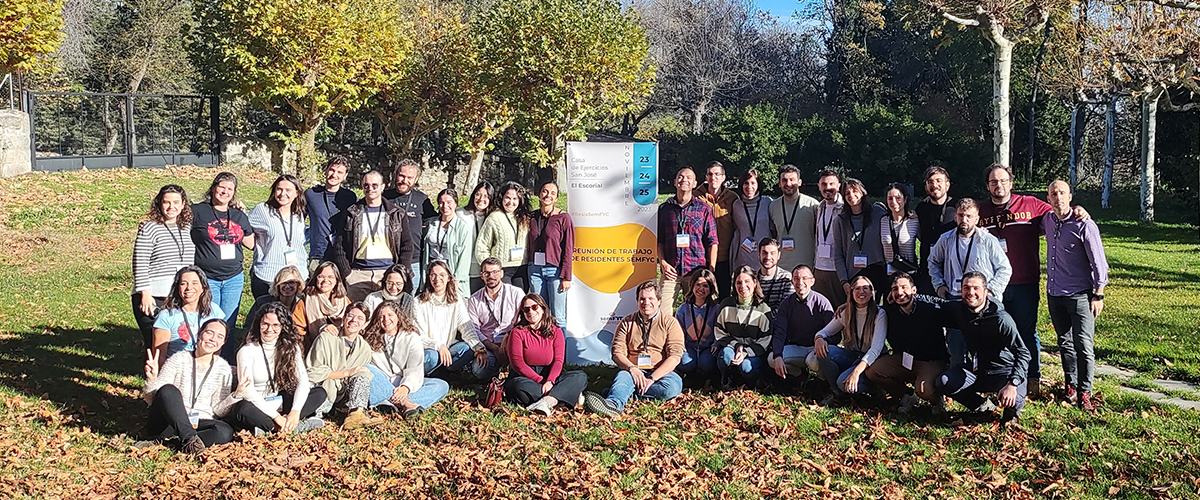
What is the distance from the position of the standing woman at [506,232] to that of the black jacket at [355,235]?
2.11 ft

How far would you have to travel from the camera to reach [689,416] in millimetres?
6512

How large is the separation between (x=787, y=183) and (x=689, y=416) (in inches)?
87.4

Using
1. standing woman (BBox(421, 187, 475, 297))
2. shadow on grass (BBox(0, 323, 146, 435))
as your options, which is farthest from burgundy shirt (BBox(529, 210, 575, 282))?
shadow on grass (BBox(0, 323, 146, 435))

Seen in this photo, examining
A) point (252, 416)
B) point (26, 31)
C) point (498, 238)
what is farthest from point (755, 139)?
point (252, 416)

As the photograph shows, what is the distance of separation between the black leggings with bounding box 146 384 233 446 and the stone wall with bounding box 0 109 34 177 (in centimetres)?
1533

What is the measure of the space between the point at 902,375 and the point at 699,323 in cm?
154

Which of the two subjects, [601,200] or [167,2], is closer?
[601,200]

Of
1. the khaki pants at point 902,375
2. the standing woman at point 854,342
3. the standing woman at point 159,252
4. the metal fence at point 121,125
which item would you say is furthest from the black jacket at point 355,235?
the metal fence at point 121,125

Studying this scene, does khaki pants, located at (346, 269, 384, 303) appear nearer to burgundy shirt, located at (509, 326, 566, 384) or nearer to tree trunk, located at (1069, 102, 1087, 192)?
burgundy shirt, located at (509, 326, 566, 384)

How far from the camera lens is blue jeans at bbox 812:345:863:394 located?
6.66m

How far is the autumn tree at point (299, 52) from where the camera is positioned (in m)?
22.3

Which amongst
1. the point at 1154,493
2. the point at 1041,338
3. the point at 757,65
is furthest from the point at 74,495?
the point at 757,65

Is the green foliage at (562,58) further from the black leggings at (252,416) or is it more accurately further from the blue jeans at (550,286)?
the black leggings at (252,416)

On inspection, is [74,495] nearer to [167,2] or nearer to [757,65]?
[167,2]
